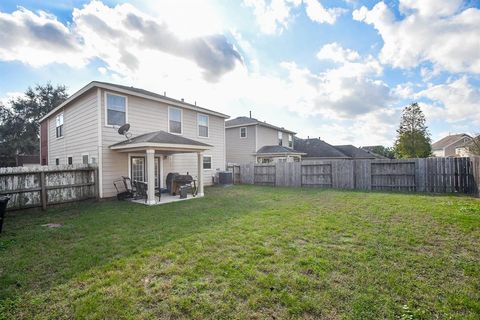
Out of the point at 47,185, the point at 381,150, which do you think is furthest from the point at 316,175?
the point at 381,150

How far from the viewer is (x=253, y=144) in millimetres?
21047

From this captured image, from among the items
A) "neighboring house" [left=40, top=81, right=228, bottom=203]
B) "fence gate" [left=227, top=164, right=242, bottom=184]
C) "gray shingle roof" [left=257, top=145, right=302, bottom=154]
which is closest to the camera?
"neighboring house" [left=40, top=81, right=228, bottom=203]

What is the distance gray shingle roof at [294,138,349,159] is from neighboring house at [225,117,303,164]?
5231 mm

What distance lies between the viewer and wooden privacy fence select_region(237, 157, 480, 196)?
10.1 meters

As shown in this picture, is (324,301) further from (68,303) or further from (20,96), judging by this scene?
(20,96)

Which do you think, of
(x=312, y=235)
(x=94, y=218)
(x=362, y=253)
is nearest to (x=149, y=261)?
(x=312, y=235)

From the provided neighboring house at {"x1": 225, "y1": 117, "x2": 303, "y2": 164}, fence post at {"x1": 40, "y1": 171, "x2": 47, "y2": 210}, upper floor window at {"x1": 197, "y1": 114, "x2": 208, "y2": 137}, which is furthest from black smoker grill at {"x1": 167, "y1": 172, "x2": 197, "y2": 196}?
neighboring house at {"x1": 225, "y1": 117, "x2": 303, "y2": 164}

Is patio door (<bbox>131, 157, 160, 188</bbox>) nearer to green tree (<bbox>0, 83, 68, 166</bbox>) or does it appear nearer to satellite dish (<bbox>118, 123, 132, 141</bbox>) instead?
satellite dish (<bbox>118, 123, 132, 141</bbox>)

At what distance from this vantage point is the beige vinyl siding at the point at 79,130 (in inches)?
394

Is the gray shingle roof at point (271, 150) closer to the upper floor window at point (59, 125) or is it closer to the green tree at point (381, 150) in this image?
the upper floor window at point (59, 125)

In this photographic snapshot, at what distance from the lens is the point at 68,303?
8.09 feet

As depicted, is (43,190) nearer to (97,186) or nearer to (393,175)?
(97,186)

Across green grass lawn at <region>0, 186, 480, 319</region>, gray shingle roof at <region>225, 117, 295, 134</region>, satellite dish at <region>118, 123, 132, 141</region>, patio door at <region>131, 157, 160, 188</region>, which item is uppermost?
gray shingle roof at <region>225, 117, 295, 134</region>

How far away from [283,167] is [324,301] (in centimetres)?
1254
